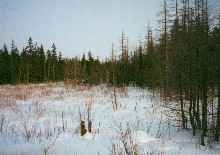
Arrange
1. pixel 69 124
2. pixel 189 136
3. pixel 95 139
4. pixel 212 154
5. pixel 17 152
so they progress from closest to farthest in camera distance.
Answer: pixel 17 152 < pixel 212 154 < pixel 95 139 < pixel 189 136 < pixel 69 124

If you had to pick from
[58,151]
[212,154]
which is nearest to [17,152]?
[58,151]

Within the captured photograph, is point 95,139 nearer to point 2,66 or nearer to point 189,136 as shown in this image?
point 189,136

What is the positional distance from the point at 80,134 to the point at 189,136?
4096mm

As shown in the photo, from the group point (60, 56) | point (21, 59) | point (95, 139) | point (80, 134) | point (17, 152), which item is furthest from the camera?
point (60, 56)

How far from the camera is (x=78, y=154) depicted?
5180mm

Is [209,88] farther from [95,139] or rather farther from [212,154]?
[95,139]

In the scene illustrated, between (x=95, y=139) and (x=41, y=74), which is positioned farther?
(x=41, y=74)

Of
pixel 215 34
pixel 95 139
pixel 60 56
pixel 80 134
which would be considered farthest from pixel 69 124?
pixel 60 56

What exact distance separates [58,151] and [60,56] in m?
60.0

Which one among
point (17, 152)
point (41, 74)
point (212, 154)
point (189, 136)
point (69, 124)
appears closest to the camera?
point (17, 152)

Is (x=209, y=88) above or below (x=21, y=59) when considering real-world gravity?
below

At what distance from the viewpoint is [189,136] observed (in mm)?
7250

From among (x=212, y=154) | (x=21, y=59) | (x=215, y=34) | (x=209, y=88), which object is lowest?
(x=212, y=154)

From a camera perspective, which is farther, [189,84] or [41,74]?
[41,74]
